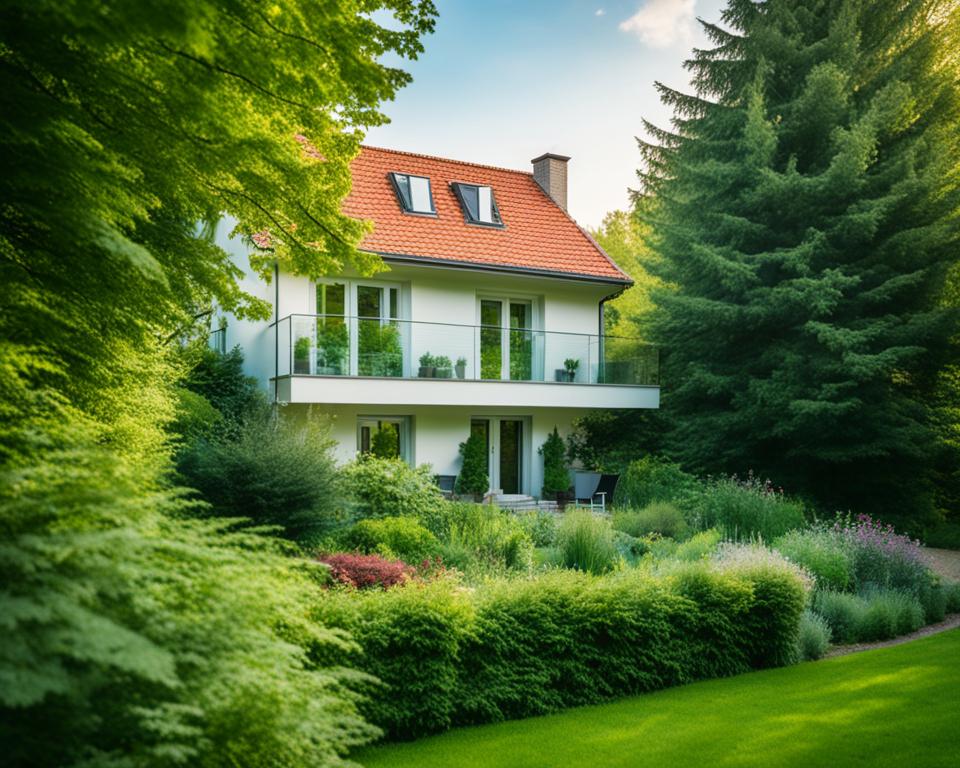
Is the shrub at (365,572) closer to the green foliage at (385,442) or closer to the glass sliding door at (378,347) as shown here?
the glass sliding door at (378,347)

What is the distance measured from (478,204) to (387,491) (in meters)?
9.99

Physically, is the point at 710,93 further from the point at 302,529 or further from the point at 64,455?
the point at 64,455

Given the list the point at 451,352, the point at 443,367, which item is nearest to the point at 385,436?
the point at 443,367

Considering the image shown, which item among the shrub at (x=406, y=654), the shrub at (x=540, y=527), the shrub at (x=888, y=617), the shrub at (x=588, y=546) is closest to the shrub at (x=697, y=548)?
the shrub at (x=588, y=546)

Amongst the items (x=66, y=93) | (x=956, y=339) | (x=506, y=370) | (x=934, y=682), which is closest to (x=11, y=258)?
(x=66, y=93)

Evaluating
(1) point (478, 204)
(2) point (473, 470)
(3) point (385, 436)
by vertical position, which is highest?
(1) point (478, 204)

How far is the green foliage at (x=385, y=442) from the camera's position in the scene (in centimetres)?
1808

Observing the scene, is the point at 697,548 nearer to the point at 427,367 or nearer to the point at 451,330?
the point at 427,367

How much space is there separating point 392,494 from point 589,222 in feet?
128

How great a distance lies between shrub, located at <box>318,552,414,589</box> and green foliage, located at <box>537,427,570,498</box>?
38.1ft

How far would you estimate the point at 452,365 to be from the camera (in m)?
18.4

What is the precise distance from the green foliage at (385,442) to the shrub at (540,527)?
413 cm

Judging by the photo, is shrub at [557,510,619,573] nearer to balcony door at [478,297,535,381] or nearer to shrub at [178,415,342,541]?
shrub at [178,415,342,541]

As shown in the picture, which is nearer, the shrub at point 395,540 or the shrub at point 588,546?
the shrub at point 395,540
